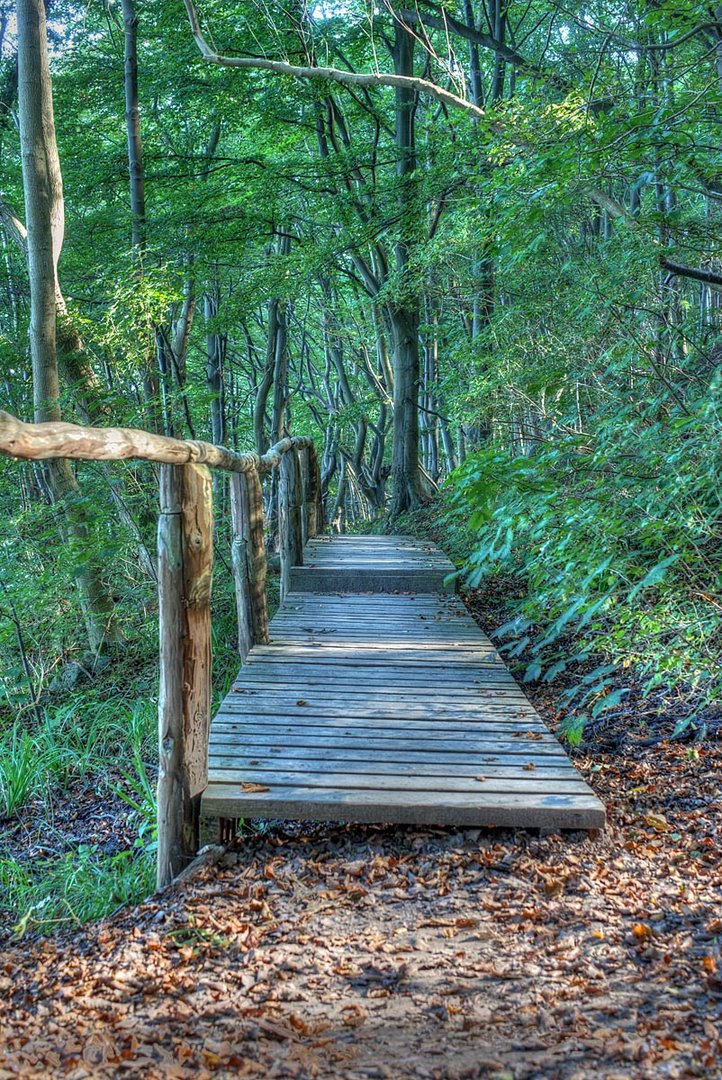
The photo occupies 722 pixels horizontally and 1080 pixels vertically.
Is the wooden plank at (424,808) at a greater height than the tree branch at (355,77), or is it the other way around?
the tree branch at (355,77)

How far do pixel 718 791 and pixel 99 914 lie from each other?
260 cm

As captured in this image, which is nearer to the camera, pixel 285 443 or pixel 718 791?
pixel 718 791

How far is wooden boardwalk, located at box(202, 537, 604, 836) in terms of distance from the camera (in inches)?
115

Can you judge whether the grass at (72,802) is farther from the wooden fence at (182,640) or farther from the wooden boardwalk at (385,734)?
the wooden boardwalk at (385,734)

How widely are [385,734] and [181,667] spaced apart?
1140 millimetres

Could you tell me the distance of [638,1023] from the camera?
6.24 feet

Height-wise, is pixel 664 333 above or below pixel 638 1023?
above

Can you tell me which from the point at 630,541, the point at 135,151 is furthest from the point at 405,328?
the point at 630,541

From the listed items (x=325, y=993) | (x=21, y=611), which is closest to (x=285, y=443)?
(x=21, y=611)

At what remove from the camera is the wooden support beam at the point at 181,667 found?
9.60ft

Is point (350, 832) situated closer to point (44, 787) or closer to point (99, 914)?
point (99, 914)

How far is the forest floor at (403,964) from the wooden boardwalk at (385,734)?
14 cm

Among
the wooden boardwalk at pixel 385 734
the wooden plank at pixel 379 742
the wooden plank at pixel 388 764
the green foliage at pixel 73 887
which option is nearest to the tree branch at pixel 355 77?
the wooden boardwalk at pixel 385 734

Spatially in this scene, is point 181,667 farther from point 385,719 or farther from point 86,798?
point 86,798
